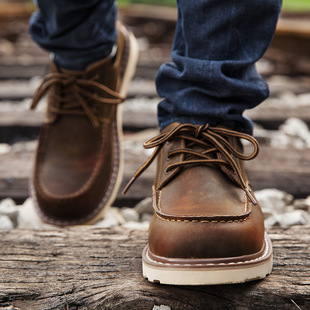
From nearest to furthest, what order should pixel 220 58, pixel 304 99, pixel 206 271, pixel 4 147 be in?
1. pixel 206 271
2. pixel 220 58
3. pixel 4 147
4. pixel 304 99

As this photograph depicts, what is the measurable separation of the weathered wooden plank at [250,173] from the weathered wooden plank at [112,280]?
52 centimetres

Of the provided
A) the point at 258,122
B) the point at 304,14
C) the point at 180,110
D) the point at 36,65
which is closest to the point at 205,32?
the point at 180,110

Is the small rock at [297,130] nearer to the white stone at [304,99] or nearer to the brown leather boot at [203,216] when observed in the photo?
the white stone at [304,99]

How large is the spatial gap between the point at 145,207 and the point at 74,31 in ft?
2.14

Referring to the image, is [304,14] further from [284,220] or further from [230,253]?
[230,253]

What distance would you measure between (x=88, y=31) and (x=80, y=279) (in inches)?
34.5

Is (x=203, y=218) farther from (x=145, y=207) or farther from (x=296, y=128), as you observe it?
(x=296, y=128)

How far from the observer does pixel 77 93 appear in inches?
57.8

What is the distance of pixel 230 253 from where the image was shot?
908mm

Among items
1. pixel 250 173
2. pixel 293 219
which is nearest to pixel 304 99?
pixel 250 173

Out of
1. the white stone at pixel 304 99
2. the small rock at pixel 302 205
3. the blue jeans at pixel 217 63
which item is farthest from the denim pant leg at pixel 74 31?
the white stone at pixel 304 99

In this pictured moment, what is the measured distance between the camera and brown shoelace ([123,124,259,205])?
104 cm

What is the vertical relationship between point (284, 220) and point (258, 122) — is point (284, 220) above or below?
above

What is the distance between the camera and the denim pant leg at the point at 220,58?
1078 mm
